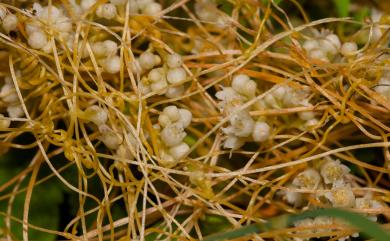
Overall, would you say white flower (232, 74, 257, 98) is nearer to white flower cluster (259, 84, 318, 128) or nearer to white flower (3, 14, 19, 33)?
white flower cluster (259, 84, 318, 128)

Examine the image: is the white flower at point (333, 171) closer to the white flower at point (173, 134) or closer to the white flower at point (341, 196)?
the white flower at point (341, 196)

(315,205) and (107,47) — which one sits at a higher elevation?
(107,47)

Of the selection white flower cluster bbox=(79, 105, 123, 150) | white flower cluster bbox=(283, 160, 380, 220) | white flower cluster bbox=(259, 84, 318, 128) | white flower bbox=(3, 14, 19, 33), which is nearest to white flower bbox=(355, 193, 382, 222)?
white flower cluster bbox=(283, 160, 380, 220)

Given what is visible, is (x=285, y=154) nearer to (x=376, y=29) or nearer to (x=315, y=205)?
(x=315, y=205)

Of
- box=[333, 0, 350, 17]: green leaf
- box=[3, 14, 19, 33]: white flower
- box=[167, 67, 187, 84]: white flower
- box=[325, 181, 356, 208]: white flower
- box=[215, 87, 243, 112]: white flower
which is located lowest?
box=[325, 181, 356, 208]: white flower

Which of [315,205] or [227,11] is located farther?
[227,11]

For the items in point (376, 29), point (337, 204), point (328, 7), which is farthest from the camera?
point (328, 7)

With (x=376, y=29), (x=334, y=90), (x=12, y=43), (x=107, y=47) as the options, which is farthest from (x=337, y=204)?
(x=12, y=43)
